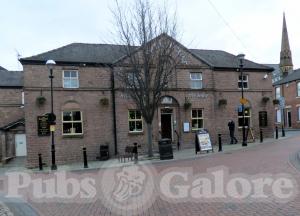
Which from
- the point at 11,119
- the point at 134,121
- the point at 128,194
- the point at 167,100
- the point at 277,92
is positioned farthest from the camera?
the point at 277,92

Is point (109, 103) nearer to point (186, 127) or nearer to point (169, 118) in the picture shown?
point (169, 118)

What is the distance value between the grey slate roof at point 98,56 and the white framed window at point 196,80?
1155 mm

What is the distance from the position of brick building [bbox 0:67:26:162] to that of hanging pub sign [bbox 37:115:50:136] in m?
12.8

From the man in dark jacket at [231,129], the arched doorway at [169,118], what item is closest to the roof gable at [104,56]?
the arched doorway at [169,118]

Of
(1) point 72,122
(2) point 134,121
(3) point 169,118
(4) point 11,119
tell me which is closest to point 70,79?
(1) point 72,122

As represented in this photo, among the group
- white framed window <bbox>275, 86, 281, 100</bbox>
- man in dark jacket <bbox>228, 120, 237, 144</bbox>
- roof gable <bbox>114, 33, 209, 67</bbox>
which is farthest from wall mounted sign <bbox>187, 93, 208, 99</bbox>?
white framed window <bbox>275, 86, 281, 100</bbox>

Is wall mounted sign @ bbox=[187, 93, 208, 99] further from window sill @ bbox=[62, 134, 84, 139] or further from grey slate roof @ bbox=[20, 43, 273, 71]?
window sill @ bbox=[62, 134, 84, 139]

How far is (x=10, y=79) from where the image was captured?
37.7 meters

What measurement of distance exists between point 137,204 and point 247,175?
4.44 meters

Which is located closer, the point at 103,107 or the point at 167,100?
the point at 103,107

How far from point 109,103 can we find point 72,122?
2.70 m

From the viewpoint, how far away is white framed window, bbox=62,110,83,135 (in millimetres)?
24031

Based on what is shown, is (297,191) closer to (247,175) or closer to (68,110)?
(247,175)

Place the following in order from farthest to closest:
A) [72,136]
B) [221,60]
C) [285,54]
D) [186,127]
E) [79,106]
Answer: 1. [285,54]
2. [221,60]
3. [186,127]
4. [79,106]
5. [72,136]
